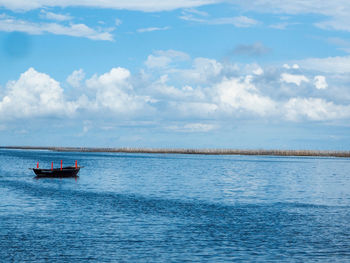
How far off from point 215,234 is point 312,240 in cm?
583

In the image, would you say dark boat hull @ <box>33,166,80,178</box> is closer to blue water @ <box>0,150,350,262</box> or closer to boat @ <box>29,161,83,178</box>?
boat @ <box>29,161,83,178</box>

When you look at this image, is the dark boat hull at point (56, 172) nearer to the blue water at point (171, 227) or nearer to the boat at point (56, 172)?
the boat at point (56, 172)

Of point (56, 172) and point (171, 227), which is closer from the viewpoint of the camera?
point (171, 227)

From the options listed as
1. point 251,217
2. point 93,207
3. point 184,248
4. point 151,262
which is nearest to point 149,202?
point 93,207

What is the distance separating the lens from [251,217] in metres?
37.4

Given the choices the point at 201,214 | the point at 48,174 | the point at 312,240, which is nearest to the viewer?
the point at 312,240

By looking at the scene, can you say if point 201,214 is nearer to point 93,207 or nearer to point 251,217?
point 251,217

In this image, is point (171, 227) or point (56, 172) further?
point (56, 172)

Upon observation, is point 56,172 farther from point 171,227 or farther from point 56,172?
point 171,227

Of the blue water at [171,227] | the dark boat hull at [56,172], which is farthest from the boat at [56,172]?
the blue water at [171,227]

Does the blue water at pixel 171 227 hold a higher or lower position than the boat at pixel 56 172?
lower

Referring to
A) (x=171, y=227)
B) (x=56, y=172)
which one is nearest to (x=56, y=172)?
(x=56, y=172)

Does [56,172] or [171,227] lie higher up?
[56,172]

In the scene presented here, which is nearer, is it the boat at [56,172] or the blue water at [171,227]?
the blue water at [171,227]
